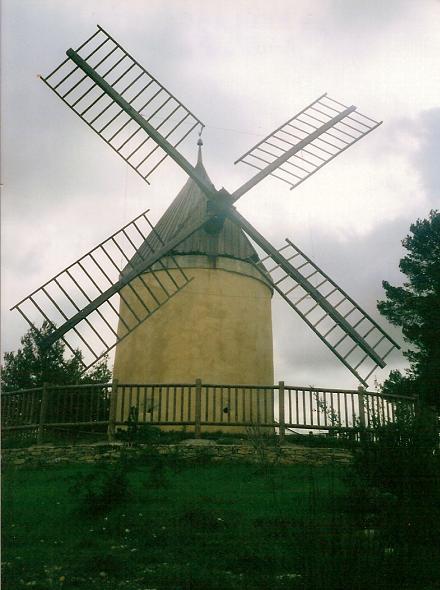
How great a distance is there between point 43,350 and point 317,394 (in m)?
5.17

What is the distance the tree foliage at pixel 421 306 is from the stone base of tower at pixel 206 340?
712cm

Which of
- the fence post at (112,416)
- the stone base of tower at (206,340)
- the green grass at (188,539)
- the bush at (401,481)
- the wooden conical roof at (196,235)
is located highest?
the wooden conical roof at (196,235)

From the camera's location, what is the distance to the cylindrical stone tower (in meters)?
13.0

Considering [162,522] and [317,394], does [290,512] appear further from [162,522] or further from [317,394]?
[317,394]

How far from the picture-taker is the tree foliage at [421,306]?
1850cm

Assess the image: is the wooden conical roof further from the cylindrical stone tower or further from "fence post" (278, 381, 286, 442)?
"fence post" (278, 381, 286, 442)

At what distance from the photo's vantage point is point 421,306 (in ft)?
60.6

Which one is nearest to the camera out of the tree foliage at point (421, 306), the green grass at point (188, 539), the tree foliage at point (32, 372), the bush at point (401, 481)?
the green grass at point (188, 539)

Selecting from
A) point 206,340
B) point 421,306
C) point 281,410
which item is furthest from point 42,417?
point 421,306

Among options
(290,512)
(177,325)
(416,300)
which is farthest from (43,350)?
(416,300)

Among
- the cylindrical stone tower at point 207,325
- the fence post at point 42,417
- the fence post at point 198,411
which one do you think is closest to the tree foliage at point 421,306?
the cylindrical stone tower at point 207,325

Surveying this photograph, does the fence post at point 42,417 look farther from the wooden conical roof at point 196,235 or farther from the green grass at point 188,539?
the wooden conical roof at point 196,235

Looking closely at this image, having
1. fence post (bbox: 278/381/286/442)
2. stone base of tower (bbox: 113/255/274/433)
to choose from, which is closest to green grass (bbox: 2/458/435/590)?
fence post (bbox: 278/381/286/442)

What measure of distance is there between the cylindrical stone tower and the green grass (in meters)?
4.96
